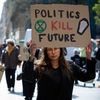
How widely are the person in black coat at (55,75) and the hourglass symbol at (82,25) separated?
353mm

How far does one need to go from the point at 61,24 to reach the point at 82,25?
24 cm

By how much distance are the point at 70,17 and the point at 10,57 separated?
32.2 feet

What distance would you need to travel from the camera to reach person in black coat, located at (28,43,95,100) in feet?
18.4

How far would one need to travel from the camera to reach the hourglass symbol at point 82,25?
6.05 metres

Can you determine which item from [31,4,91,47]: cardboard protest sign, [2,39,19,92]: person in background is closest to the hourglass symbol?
[31,4,91,47]: cardboard protest sign

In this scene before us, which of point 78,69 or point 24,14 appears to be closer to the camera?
point 78,69

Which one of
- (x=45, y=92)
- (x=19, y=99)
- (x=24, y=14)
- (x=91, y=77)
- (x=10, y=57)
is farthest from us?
(x=24, y=14)

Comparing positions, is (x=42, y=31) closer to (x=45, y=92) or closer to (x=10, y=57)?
(x=45, y=92)

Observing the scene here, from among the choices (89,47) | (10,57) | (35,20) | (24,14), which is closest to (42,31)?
(35,20)

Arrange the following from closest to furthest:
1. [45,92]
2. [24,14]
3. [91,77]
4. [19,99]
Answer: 1. [45,92]
2. [91,77]
3. [19,99]
4. [24,14]

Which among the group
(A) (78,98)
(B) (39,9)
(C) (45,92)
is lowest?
(A) (78,98)

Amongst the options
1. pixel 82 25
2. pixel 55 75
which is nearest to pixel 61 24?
pixel 82 25

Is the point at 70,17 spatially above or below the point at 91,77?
above

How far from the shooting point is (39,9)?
6.10 meters
